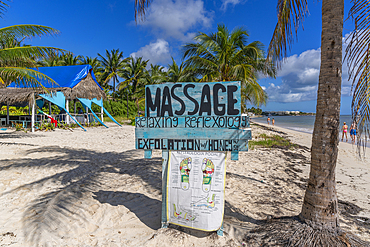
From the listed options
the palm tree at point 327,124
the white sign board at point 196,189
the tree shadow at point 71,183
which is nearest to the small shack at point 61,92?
the tree shadow at point 71,183

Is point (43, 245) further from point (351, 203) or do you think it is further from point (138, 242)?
point (351, 203)

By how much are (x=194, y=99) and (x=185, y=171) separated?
3.01 ft

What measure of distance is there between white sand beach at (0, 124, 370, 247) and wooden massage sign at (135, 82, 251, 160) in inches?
44.0

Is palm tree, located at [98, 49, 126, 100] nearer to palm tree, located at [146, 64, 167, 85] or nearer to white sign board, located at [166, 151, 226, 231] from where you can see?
palm tree, located at [146, 64, 167, 85]

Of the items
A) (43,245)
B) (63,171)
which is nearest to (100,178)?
(63,171)

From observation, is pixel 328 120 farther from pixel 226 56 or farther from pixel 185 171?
pixel 226 56


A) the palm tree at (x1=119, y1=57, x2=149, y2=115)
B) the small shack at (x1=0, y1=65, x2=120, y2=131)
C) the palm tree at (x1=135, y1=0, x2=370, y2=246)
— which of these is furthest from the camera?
the palm tree at (x1=119, y1=57, x2=149, y2=115)

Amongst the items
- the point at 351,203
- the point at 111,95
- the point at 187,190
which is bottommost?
the point at 351,203

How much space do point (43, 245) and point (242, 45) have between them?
11.1 meters

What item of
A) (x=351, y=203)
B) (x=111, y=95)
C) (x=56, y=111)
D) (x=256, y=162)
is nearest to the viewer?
(x=351, y=203)

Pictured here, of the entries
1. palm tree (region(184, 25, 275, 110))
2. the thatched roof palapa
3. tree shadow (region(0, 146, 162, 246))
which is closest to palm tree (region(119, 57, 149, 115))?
the thatched roof palapa

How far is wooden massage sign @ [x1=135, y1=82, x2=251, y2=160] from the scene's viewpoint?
2.43 meters

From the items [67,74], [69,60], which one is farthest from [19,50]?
[69,60]

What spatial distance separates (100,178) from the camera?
15.1ft
